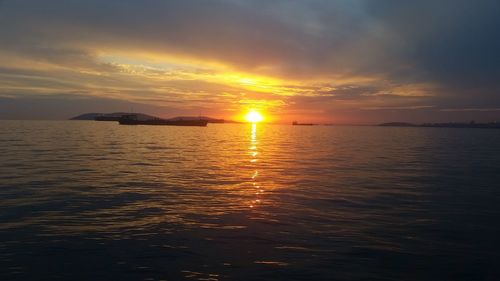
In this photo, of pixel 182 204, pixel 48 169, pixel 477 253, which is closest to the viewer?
pixel 477 253

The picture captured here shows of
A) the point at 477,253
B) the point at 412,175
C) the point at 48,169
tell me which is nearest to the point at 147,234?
the point at 477,253

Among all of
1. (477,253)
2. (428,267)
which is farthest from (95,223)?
(477,253)

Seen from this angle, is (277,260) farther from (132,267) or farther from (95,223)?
(95,223)

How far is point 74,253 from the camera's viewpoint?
11312 millimetres

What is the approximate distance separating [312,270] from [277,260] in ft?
3.63

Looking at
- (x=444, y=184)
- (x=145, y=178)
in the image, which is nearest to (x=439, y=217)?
(x=444, y=184)

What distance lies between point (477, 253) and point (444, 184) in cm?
1535

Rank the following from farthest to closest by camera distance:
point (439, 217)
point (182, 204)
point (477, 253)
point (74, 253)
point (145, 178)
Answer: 1. point (145, 178)
2. point (182, 204)
3. point (439, 217)
4. point (477, 253)
5. point (74, 253)

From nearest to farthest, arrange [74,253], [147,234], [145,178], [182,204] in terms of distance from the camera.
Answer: [74,253] < [147,234] < [182,204] < [145,178]

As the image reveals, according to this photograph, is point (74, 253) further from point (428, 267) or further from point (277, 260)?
point (428, 267)

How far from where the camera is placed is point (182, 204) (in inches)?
723

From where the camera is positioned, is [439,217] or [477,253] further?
[439,217]

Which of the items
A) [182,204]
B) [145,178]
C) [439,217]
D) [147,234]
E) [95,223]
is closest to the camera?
[147,234]

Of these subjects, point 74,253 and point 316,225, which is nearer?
point 74,253
